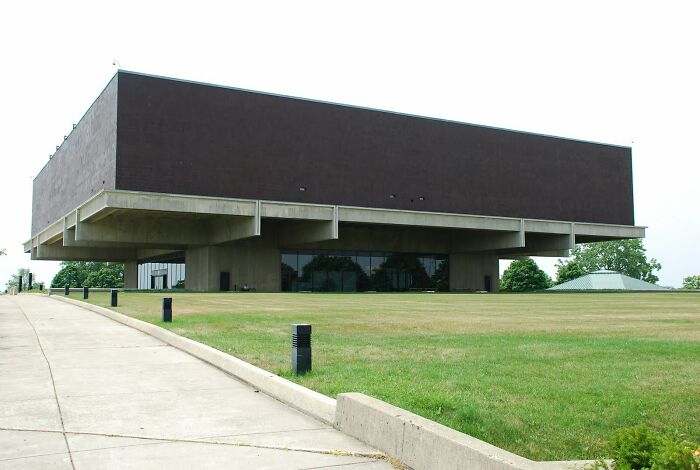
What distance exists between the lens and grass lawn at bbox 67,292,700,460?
612 centimetres

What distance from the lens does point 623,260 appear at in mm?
135500

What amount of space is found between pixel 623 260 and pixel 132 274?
10150 centimetres

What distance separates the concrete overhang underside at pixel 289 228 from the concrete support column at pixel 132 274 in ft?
35.1

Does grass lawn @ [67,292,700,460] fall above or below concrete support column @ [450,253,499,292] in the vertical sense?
below

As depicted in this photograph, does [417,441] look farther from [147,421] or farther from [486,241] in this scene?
[486,241]

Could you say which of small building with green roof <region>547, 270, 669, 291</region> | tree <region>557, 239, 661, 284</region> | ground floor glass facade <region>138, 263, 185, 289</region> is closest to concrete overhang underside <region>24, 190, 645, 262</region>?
ground floor glass facade <region>138, 263, 185, 289</region>

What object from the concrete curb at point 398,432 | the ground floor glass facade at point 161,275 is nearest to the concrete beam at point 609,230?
the ground floor glass facade at point 161,275

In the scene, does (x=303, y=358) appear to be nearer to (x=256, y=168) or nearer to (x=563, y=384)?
(x=563, y=384)

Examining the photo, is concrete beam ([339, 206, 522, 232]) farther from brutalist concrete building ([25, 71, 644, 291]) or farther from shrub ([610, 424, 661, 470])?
shrub ([610, 424, 661, 470])

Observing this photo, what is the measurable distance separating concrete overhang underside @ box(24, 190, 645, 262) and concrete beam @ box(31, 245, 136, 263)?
2352 millimetres

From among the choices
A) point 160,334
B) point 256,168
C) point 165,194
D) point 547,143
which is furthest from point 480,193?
point 160,334

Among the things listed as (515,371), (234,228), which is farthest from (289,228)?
(515,371)

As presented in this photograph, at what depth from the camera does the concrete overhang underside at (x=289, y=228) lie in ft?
155

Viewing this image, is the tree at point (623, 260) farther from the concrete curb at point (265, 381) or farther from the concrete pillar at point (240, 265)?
the concrete curb at point (265, 381)
